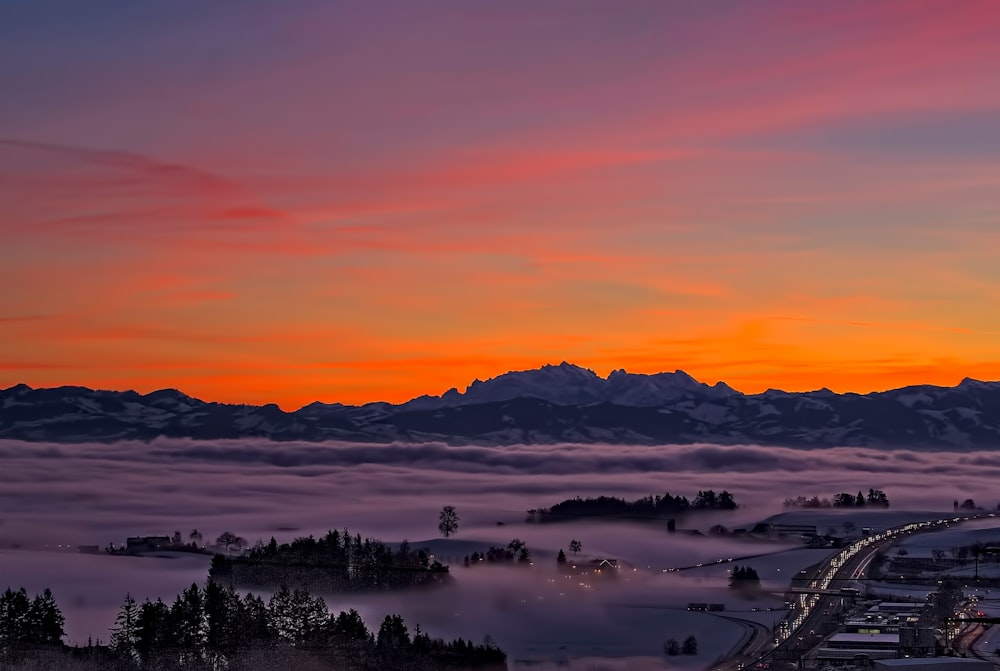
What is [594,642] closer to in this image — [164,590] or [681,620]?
[681,620]

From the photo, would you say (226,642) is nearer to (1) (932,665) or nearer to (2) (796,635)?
(1) (932,665)

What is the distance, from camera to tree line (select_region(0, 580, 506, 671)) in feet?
423

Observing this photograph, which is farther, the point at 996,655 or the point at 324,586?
the point at 324,586

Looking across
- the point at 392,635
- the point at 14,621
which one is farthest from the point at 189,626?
the point at 392,635

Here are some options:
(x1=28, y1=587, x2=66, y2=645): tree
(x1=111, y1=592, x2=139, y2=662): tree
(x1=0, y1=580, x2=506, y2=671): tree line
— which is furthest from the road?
(x1=28, y1=587, x2=66, y2=645): tree

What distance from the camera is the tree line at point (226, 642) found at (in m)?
129

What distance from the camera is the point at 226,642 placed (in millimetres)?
134750

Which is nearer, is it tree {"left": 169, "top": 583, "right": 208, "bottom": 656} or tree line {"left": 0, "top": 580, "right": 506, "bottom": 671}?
tree line {"left": 0, "top": 580, "right": 506, "bottom": 671}

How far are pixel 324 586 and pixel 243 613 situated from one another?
1809 inches

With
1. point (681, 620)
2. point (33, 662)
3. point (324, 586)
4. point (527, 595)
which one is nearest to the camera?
point (33, 662)

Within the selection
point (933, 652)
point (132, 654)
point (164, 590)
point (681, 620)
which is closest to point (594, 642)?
point (681, 620)

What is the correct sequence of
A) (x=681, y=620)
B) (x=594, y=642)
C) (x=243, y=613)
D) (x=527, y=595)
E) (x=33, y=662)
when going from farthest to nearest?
1. (x=527, y=595)
2. (x=681, y=620)
3. (x=594, y=642)
4. (x=243, y=613)
5. (x=33, y=662)

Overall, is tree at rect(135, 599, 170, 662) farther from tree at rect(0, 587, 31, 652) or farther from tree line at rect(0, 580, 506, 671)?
tree at rect(0, 587, 31, 652)

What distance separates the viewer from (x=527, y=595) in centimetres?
19875
